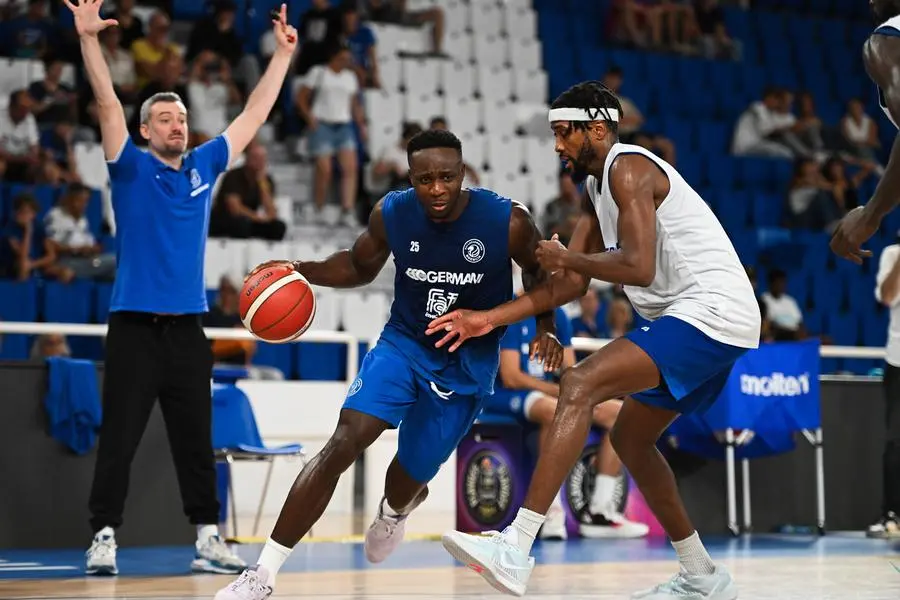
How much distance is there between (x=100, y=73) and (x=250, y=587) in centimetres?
263

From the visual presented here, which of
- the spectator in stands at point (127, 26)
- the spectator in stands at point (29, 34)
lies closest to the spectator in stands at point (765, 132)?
the spectator in stands at point (127, 26)

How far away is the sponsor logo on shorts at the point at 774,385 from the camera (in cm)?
865

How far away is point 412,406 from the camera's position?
4859 mm

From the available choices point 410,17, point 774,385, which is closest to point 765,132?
point 410,17

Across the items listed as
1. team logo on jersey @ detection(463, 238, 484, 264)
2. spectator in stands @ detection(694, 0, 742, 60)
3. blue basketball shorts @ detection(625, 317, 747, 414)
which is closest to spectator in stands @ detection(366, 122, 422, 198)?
spectator in stands @ detection(694, 0, 742, 60)

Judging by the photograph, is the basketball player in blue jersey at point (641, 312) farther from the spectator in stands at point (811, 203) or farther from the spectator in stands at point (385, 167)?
the spectator in stands at point (811, 203)

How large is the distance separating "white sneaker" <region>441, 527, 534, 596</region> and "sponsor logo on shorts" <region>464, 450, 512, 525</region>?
420 centimetres

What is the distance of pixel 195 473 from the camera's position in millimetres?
6055

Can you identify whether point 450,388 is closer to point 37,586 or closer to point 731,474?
point 37,586

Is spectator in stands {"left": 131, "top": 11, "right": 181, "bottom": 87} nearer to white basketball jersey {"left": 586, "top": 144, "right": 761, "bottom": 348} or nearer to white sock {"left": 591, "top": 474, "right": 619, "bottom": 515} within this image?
white sock {"left": 591, "top": 474, "right": 619, "bottom": 515}

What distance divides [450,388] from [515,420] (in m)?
3.78

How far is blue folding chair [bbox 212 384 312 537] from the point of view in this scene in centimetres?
752

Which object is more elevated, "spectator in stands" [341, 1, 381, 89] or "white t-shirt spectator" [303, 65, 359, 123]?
"spectator in stands" [341, 1, 381, 89]

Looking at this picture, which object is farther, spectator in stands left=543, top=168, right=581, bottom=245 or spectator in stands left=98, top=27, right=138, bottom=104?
spectator in stands left=543, top=168, right=581, bottom=245
